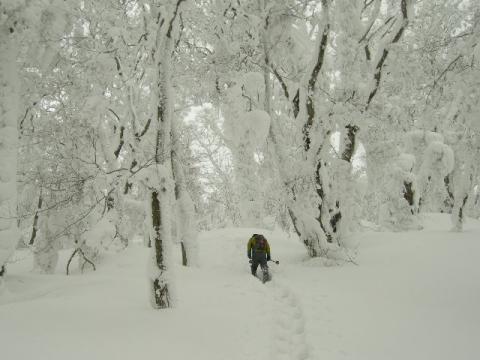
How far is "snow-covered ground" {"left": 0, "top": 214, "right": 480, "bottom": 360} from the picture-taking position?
205 inches

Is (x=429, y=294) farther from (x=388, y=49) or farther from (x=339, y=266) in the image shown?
(x=388, y=49)

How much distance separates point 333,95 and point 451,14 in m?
3.40

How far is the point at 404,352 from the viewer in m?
5.45

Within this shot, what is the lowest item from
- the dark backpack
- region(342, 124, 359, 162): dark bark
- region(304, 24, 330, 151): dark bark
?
the dark backpack

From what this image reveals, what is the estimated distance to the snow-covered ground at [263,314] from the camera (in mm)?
5195

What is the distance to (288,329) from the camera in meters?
6.57

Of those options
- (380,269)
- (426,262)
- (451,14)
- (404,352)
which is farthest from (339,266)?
(451,14)

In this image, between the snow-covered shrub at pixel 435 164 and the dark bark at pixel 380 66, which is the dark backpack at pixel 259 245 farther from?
the snow-covered shrub at pixel 435 164

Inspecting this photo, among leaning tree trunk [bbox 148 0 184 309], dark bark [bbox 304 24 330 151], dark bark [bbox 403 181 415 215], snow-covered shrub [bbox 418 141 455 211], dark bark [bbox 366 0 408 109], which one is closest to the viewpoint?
leaning tree trunk [bbox 148 0 184 309]

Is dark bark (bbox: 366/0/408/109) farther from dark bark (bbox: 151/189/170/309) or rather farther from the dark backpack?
dark bark (bbox: 151/189/170/309)

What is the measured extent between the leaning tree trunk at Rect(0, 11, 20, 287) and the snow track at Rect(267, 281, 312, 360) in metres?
5.38

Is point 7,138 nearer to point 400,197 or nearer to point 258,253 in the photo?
point 258,253

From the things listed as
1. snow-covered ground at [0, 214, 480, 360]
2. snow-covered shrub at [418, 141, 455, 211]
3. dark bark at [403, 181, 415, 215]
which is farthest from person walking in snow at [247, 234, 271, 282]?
dark bark at [403, 181, 415, 215]

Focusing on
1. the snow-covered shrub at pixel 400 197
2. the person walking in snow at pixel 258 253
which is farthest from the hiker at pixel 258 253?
the snow-covered shrub at pixel 400 197
